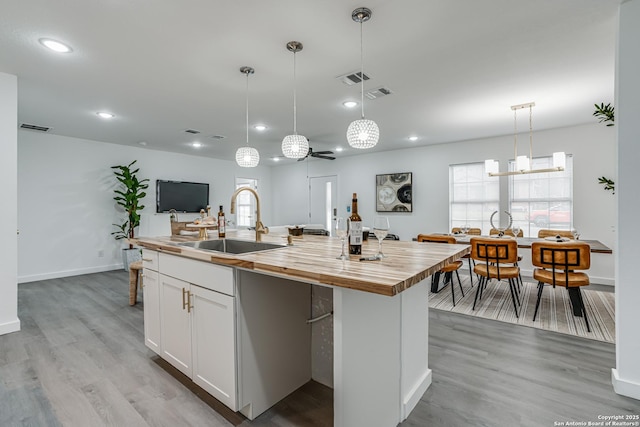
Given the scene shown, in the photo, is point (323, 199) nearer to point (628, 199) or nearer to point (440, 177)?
point (440, 177)

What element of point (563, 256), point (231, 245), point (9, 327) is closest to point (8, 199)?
point (9, 327)

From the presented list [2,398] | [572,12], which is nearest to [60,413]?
[2,398]

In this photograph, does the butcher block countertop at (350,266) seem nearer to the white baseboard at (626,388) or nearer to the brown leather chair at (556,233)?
the white baseboard at (626,388)

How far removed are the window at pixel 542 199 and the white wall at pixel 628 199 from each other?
11.8 feet

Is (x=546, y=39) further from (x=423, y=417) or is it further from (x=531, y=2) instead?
(x=423, y=417)

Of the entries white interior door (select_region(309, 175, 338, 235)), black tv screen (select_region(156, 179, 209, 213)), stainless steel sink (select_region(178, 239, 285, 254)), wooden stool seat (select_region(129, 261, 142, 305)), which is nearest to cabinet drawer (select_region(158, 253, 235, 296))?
stainless steel sink (select_region(178, 239, 285, 254))

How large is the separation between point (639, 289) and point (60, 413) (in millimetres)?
3573

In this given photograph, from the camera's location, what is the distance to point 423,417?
5.74ft

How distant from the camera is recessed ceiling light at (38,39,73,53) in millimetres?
2328

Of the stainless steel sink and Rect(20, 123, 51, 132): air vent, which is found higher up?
Rect(20, 123, 51, 132): air vent

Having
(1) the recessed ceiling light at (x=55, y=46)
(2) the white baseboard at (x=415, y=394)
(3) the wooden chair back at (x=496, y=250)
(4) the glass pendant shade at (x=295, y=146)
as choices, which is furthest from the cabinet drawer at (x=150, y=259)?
(3) the wooden chair back at (x=496, y=250)

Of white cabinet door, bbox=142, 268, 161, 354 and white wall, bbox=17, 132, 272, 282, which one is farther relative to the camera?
white wall, bbox=17, 132, 272, 282

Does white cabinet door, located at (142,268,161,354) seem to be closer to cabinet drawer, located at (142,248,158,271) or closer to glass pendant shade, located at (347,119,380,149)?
cabinet drawer, located at (142,248,158,271)

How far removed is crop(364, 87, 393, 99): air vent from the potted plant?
464 cm
